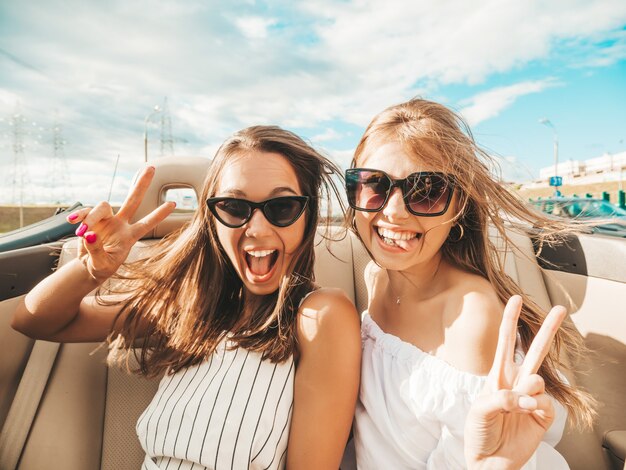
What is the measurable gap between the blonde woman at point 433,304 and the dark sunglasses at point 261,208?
0.67ft

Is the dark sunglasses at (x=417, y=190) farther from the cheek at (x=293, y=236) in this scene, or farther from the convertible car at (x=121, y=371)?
the convertible car at (x=121, y=371)

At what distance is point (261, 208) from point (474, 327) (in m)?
0.75

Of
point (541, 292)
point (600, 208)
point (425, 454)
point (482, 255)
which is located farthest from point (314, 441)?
point (600, 208)

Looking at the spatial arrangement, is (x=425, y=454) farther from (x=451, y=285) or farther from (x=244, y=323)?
(x=244, y=323)

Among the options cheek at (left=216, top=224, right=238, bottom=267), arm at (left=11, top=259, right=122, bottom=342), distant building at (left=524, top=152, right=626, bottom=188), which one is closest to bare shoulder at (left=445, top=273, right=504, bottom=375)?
cheek at (left=216, top=224, right=238, bottom=267)

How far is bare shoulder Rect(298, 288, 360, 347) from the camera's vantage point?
133 centimetres

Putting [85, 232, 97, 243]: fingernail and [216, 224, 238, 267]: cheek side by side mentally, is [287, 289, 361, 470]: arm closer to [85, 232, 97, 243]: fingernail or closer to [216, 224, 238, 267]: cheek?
[216, 224, 238, 267]: cheek

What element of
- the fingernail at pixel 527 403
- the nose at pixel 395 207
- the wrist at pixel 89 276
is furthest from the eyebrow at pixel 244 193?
the fingernail at pixel 527 403

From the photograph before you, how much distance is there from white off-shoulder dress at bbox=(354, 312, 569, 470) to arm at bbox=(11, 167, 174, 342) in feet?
2.91

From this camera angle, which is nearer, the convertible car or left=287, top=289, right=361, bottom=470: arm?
left=287, top=289, right=361, bottom=470: arm

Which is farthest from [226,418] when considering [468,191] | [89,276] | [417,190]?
[468,191]

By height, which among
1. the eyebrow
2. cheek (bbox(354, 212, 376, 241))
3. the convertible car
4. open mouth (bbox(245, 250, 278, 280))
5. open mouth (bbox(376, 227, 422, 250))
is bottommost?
the convertible car

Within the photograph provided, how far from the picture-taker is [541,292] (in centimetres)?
233

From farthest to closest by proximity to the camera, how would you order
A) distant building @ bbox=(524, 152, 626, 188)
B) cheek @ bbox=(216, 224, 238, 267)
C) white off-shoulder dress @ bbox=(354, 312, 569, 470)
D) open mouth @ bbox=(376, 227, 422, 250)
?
1. distant building @ bbox=(524, 152, 626, 188)
2. cheek @ bbox=(216, 224, 238, 267)
3. open mouth @ bbox=(376, 227, 422, 250)
4. white off-shoulder dress @ bbox=(354, 312, 569, 470)
